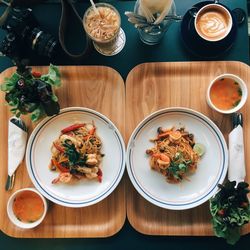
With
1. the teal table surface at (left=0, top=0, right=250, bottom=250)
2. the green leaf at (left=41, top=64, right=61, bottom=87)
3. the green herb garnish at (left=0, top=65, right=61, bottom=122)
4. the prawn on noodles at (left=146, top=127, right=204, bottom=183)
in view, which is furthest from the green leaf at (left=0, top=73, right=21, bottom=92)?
the prawn on noodles at (left=146, top=127, right=204, bottom=183)

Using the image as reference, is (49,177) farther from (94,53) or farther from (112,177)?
(94,53)

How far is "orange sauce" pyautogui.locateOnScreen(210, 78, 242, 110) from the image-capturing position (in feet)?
5.42

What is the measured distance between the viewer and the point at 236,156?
162cm

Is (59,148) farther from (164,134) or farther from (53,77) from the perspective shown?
(164,134)

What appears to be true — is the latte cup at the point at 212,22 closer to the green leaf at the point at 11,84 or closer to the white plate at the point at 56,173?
the white plate at the point at 56,173

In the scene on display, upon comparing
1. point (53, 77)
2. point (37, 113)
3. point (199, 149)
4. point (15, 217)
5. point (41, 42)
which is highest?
point (41, 42)

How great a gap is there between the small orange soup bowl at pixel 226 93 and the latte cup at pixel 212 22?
0.19 metres

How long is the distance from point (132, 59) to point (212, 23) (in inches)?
14.8

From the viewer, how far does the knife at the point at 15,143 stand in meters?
1.66

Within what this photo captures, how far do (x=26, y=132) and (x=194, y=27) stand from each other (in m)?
0.85

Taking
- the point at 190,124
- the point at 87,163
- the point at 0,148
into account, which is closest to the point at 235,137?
the point at 190,124

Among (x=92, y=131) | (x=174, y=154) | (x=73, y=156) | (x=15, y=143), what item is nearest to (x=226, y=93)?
(x=174, y=154)

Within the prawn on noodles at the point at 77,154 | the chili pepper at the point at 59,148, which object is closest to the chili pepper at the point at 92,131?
the prawn on noodles at the point at 77,154

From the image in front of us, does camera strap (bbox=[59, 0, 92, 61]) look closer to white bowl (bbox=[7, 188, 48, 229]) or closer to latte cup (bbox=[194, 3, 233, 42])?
latte cup (bbox=[194, 3, 233, 42])
